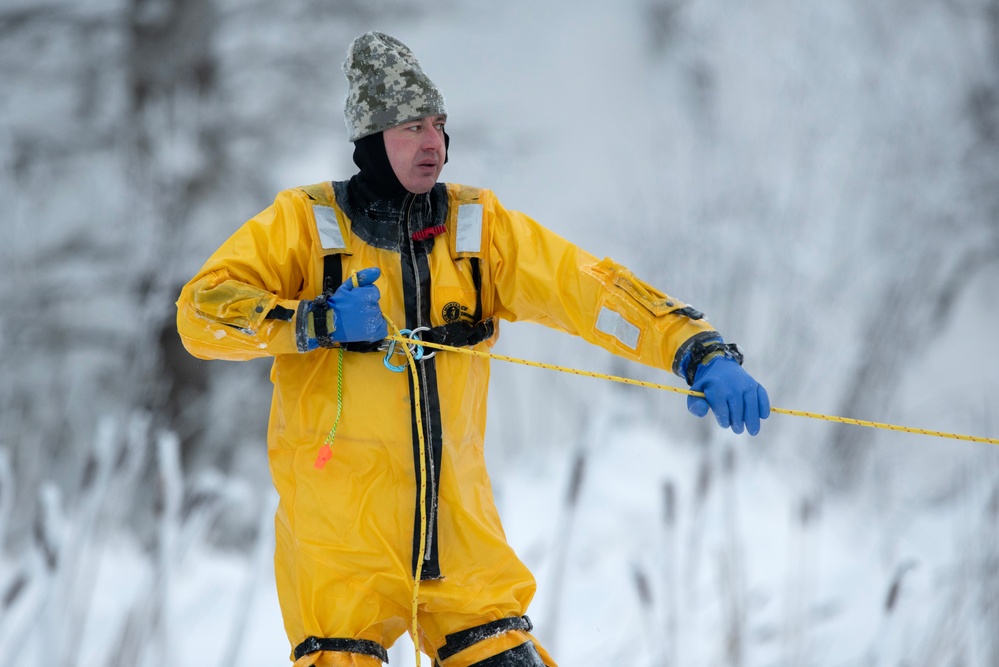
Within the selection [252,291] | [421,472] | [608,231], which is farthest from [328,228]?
[608,231]

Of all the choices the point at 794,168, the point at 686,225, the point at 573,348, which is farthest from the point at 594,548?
the point at 794,168

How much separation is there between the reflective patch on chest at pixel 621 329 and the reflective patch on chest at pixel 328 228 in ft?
1.69

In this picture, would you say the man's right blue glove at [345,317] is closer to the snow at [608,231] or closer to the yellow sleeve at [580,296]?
the yellow sleeve at [580,296]

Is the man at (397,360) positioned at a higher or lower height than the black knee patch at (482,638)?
higher

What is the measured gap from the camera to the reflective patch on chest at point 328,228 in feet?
5.71

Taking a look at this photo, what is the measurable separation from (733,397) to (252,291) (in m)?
0.85

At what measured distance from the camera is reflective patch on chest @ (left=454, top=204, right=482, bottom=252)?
5.94 ft

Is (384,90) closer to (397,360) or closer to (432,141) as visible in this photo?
(432,141)

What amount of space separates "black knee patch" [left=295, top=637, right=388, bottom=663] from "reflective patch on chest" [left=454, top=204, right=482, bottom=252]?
0.74m

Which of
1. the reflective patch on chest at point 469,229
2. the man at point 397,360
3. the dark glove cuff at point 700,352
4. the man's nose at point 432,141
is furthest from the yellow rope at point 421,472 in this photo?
the dark glove cuff at point 700,352

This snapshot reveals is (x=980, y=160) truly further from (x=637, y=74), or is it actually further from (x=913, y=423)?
(x=637, y=74)

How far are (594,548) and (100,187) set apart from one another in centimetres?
372

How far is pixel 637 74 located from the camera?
6391 mm

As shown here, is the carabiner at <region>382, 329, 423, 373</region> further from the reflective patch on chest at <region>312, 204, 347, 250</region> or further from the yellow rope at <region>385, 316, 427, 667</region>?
the reflective patch on chest at <region>312, 204, 347, 250</region>
